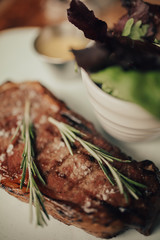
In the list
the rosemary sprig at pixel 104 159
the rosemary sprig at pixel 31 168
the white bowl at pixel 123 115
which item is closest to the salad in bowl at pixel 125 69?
the white bowl at pixel 123 115

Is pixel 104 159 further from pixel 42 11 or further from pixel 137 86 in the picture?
pixel 42 11

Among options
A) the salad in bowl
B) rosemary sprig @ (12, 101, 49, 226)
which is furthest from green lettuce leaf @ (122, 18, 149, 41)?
rosemary sprig @ (12, 101, 49, 226)

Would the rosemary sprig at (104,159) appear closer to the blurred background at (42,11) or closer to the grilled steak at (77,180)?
the grilled steak at (77,180)

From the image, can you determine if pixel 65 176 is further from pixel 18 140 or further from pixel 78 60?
pixel 78 60

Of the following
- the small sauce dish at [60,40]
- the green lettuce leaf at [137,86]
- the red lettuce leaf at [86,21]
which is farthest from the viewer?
the small sauce dish at [60,40]

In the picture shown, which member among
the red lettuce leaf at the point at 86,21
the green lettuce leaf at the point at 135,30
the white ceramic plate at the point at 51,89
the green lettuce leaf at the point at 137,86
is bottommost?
the white ceramic plate at the point at 51,89

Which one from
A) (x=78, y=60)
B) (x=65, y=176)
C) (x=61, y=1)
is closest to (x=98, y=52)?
(x=78, y=60)
